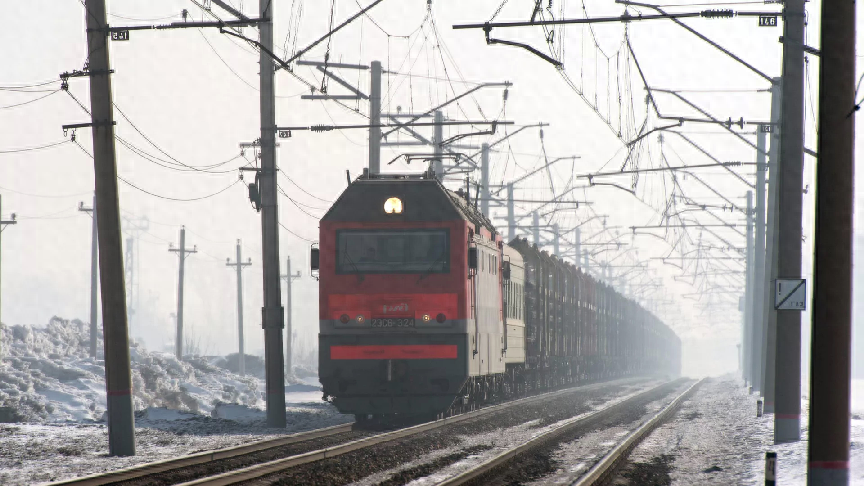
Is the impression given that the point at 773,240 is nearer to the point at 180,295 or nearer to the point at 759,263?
the point at 759,263

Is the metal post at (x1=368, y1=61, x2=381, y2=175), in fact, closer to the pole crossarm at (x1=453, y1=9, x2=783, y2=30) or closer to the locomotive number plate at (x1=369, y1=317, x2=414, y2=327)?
the locomotive number plate at (x1=369, y1=317, x2=414, y2=327)

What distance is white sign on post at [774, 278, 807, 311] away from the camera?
15492 mm

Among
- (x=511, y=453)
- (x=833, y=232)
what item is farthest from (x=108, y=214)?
(x=833, y=232)

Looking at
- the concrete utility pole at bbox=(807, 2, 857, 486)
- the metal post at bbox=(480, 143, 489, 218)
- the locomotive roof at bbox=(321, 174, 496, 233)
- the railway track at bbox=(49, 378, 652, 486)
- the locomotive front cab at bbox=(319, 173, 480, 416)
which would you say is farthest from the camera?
the metal post at bbox=(480, 143, 489, 218)

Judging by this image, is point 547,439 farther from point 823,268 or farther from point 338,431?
point 823,268

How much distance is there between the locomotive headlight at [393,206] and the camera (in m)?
20.3

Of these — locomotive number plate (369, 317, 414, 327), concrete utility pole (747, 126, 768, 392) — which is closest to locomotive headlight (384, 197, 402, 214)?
locomotive number plate (369, 317, 414, 327)

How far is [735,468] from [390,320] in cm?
702

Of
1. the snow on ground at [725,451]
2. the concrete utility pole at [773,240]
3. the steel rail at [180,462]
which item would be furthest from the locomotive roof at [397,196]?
the concrete utility pole at [773,240]

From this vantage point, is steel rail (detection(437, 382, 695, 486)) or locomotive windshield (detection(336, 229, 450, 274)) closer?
steel rail (detection(437, 382, 695, 486))

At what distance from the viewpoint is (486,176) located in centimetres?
4531

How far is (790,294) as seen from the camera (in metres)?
15.5

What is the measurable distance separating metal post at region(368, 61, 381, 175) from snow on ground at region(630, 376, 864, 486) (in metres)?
10.7

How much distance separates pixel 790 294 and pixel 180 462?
27.5ft
